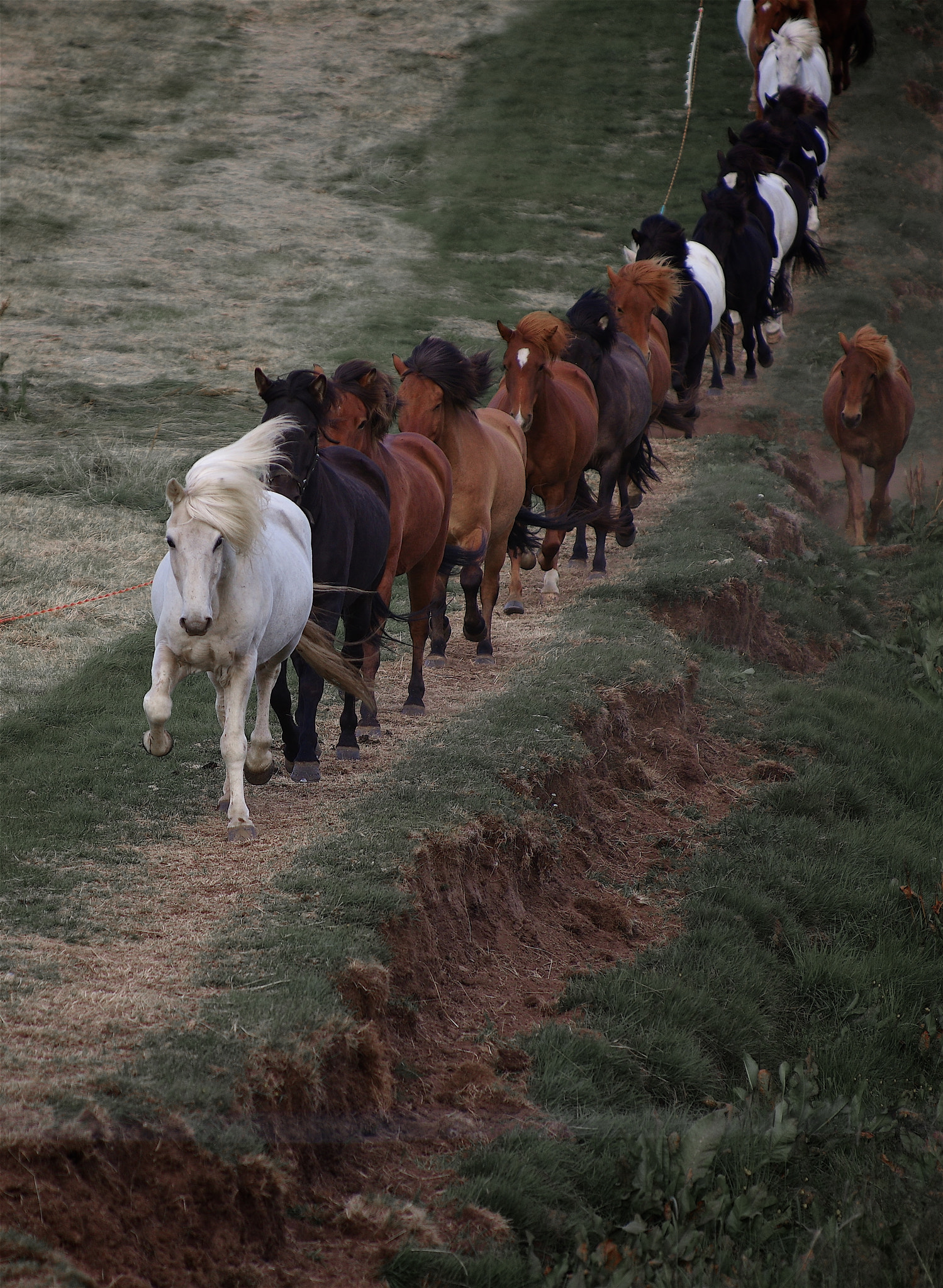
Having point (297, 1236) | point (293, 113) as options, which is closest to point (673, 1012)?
point (297, 1236)

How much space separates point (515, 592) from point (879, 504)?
6.71 meters

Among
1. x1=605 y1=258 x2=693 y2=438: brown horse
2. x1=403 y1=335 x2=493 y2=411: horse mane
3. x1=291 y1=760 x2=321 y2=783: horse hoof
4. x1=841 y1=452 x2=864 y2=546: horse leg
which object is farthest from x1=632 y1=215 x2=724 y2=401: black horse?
x1=291 y1=760 x2=321 y2=783: horse hoof

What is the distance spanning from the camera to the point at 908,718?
10.5m

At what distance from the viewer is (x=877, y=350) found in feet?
48.4

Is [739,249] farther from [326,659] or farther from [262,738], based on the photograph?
[262,738]

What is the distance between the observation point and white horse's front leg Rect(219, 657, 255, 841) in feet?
18.6

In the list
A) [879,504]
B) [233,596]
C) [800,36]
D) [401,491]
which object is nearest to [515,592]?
[401,491]

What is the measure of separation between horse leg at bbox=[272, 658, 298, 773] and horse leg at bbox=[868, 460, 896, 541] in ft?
35.4

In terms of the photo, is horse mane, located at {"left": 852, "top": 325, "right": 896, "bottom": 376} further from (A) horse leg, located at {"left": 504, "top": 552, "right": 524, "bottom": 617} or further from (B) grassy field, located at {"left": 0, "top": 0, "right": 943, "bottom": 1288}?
(A) horse leg, located at {"left": 504, "top": 552, "right": 524, "bottom": 617}

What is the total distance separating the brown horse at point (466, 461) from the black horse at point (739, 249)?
29.8 ft

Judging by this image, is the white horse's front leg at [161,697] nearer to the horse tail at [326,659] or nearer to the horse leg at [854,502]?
the horse tail at [326,659]

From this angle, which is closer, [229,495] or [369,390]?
[229,495]

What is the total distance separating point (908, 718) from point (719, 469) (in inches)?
233

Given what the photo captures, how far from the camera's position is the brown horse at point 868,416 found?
580 inches
